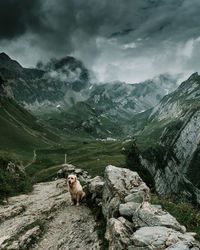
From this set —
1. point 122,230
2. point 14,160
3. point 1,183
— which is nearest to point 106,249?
point 122,230

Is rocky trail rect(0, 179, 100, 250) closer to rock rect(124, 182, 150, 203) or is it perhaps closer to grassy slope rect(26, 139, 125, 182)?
rock rect(124, 182, 150, 203)

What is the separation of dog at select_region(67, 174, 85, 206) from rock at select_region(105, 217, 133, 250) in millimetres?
7604

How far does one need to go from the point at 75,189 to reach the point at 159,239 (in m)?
12.0

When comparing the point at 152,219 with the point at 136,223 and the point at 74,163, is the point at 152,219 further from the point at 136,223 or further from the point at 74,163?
the point at 74,163

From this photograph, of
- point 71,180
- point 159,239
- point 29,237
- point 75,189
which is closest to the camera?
point 159,239

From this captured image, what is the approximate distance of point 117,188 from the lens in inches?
551

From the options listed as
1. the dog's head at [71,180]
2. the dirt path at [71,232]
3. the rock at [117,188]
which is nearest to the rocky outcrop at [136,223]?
the rock at [117,188]

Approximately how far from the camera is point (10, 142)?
15850cm

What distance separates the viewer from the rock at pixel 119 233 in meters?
8.52

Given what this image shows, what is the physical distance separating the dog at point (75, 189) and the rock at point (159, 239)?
10.2m

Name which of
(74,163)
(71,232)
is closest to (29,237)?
(71,232)

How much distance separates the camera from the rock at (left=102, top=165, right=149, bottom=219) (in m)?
13.0

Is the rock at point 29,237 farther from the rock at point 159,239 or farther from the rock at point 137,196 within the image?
the rock at point 159,239

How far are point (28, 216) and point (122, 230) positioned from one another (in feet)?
41.2
